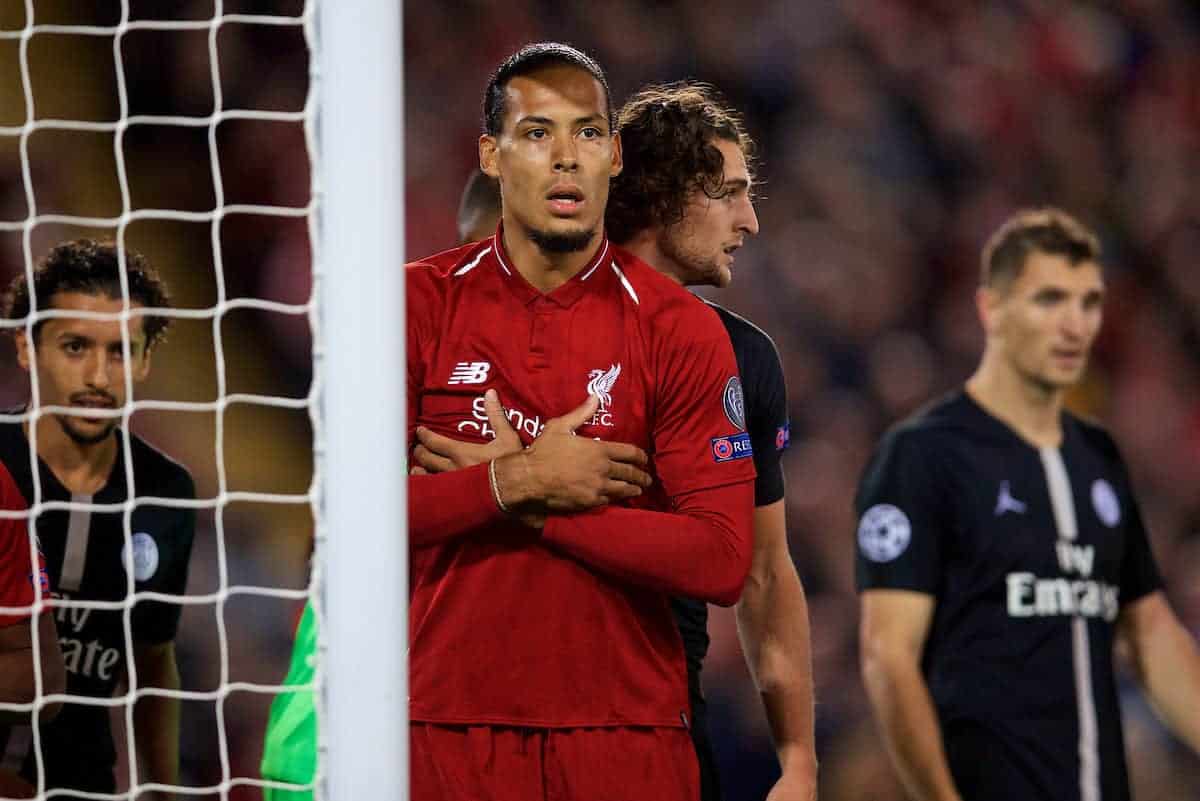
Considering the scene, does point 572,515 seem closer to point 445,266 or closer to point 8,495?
point 445,266

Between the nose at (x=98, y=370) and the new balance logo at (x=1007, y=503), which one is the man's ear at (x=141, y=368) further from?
the new balance logo at (x=1007, y=503)

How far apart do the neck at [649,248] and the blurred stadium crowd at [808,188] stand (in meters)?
1.94

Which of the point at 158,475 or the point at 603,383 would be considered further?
the point at 158,475

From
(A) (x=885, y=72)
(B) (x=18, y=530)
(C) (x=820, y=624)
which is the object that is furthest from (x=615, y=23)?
(B) (x=18, y=530)

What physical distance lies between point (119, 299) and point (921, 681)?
166 cm

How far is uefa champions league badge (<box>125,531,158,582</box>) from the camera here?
2.88 metres

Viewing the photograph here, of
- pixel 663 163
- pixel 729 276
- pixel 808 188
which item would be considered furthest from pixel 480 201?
pixel 808 188

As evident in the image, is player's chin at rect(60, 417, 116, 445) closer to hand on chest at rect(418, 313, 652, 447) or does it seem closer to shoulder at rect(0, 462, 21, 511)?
shoulder at rect(0, 462, 21, 511)

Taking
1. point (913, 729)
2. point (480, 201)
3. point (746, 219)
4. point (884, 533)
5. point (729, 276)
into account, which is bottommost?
point (913, 729)

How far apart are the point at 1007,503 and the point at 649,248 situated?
882mm

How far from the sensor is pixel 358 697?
1645 millimetres

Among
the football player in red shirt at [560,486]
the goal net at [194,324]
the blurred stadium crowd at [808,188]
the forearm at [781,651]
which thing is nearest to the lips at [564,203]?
the football player in red shirt at [560,486]

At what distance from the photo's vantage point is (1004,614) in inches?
109

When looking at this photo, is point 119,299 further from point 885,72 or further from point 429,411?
point 885,72
